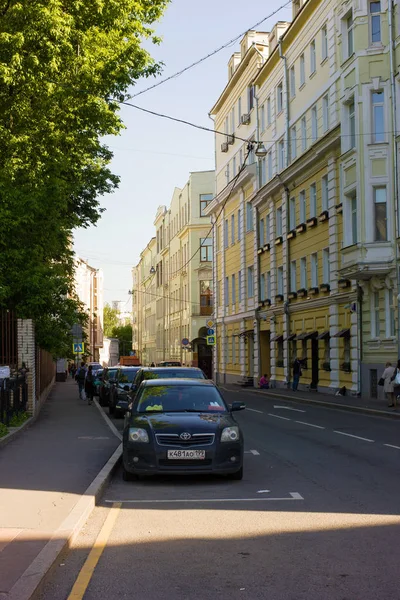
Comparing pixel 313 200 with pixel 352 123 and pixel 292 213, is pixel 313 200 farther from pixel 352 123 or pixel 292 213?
pixel 352 123

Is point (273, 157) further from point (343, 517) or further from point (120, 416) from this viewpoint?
point (343, 517)

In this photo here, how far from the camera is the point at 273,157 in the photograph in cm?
4747

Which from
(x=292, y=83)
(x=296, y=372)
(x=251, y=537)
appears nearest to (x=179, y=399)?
(x=251, y=537)

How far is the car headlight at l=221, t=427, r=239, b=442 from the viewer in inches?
451

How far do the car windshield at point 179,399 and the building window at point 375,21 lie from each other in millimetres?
22397

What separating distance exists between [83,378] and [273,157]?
57.3 feet

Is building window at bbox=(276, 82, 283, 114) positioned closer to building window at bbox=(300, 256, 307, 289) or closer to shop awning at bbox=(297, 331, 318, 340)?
building window at bbox=(300, 256, 307, 289)

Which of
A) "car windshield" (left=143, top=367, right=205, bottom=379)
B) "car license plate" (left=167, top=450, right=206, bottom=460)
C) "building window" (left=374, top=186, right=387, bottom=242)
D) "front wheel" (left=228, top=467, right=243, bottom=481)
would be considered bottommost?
"front wheel" (left=228, top=467, right=243, bottom=481)

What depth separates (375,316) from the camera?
31.7 m

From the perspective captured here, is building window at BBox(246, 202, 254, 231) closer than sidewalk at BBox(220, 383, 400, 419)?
No

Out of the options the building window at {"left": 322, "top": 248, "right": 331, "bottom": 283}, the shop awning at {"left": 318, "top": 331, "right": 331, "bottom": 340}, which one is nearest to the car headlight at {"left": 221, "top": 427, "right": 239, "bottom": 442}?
the shop awning at {"left": 318, "top": 331, "right": 331, "bottom": 340}

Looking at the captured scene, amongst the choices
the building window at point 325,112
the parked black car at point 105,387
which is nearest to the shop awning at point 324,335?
the building window at point 325,112

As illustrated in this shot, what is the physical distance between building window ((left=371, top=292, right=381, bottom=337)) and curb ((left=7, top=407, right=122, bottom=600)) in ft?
71.5

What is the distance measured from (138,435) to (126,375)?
16363mm
